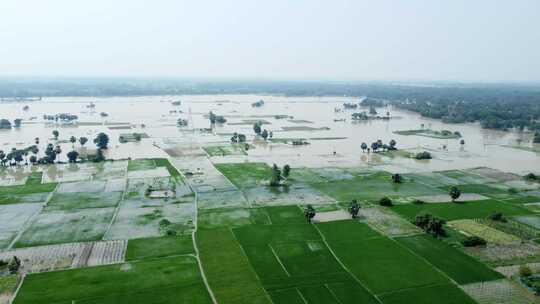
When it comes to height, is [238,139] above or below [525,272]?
above

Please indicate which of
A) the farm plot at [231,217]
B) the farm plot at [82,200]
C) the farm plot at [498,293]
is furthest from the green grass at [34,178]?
the farm plot at [498,293]

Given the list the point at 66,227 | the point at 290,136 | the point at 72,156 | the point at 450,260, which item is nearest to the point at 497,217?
the point at 450,260

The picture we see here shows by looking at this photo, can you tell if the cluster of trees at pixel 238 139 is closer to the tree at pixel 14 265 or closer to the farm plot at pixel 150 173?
the farm plot at pixel 150 173

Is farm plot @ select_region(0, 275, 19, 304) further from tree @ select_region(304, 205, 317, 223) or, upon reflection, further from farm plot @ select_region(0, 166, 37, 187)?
farm plot @ select_region(0, 166, 37, 187)

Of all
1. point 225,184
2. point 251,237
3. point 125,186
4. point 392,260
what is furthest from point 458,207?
point 125,186

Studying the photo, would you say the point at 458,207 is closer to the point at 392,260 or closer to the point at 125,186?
the point at 392,260

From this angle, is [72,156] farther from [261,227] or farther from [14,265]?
[261,227]

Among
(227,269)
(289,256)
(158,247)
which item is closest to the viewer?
(227,269)
